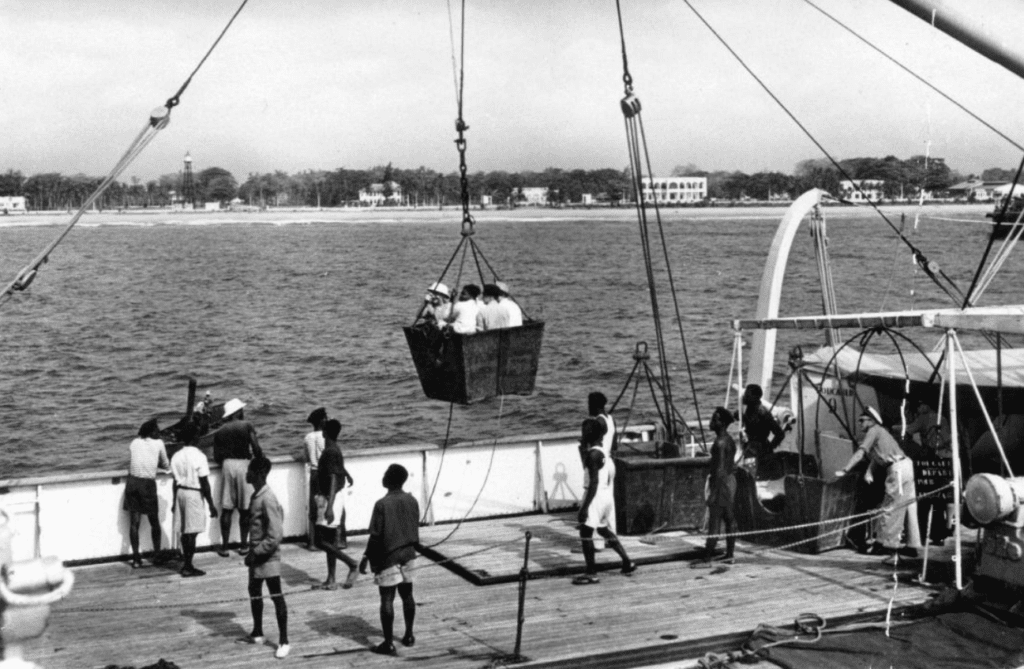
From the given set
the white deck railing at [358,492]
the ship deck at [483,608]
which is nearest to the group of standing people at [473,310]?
the white deck railing at [358,492]

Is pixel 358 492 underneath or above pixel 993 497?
underneath

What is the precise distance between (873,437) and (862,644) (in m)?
3.25

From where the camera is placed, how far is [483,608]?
472 inches

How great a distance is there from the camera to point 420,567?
12539 millimetres

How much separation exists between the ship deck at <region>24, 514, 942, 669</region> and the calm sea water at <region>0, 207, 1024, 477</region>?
777cm

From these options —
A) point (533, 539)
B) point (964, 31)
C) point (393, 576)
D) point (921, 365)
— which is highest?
point (964, 31)

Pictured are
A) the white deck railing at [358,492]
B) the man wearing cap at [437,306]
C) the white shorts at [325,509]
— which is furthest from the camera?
the man wearing cap at [437,306]

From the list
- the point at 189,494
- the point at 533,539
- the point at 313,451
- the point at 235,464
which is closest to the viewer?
the point at 189,494

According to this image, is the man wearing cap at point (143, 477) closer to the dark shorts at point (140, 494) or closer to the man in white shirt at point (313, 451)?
the dark shorts at point (140, 494)

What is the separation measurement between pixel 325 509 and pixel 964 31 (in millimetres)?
8332

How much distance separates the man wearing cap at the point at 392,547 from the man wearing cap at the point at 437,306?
487cm

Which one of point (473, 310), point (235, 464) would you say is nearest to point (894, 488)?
point (473, 310)

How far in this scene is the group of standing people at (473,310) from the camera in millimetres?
15258

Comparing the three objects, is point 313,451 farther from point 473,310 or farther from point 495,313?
point 495,313
